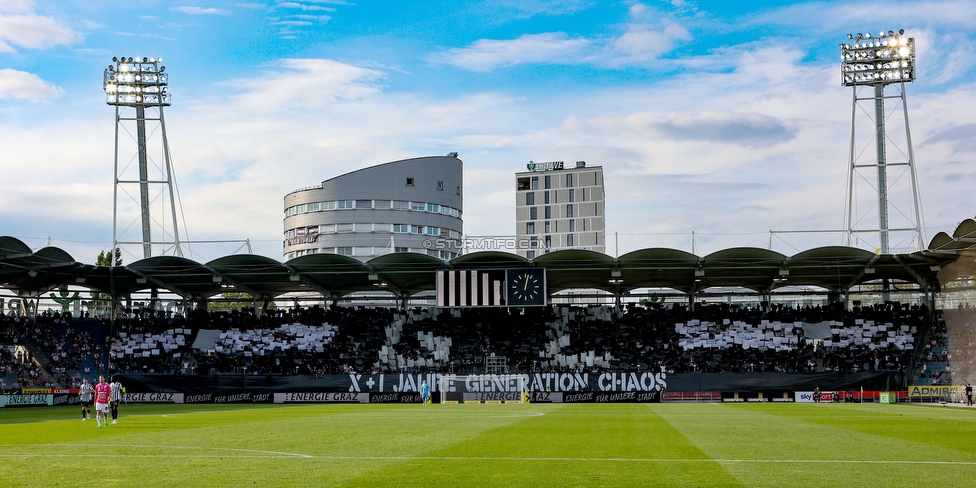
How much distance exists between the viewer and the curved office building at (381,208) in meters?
114

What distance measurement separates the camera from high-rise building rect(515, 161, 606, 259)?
460 feet

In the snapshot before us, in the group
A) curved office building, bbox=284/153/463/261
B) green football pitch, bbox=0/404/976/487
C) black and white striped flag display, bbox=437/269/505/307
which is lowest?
green football pitch, bbox=0/404/976/487

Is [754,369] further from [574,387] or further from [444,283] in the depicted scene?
[444,283]

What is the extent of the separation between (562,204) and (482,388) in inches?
3630

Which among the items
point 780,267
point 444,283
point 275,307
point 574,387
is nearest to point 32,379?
point 275,307

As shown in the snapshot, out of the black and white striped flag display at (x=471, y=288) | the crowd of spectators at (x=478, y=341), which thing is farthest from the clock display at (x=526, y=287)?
the crowd of spectators at (x=478, y=341)

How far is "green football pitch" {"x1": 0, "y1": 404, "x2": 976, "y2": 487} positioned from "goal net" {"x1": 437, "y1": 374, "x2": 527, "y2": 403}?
24.7 m

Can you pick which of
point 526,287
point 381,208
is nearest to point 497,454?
point 526,287

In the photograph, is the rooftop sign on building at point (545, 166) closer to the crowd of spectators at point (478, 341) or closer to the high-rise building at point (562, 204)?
the high-rise building at point (562, 204)

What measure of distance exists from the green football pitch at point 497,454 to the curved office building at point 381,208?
87577 mm

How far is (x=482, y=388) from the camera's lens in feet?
170

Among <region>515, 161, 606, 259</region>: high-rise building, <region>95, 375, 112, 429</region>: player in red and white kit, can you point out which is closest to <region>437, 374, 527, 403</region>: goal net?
<region>95, 375, 112, 429</region>: player in red and white kit

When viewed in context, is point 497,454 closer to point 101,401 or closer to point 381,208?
point 101,401

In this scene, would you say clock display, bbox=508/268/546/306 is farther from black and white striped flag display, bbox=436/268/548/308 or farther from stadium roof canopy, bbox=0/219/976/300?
stadium roof canopy, bbox=0/219/976/300
